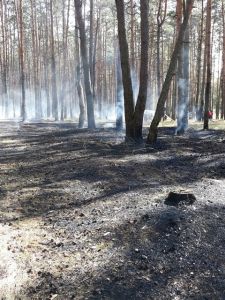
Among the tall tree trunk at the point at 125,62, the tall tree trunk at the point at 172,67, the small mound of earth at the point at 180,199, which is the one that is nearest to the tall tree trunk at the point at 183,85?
the tall tree trunk at the point at 172,67

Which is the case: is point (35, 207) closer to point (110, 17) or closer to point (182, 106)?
point (182, 106)

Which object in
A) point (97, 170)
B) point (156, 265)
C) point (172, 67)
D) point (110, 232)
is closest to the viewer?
point (156, 265)

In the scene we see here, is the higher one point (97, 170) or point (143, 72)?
point (143, 72)

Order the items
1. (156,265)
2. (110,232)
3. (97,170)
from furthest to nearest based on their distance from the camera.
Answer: (97,170)
(110,232)
(156,265)

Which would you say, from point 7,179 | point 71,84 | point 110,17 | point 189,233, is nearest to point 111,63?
point 71,84

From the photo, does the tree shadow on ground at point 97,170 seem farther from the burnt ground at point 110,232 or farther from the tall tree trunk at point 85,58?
the tall tree trunk at point 85,58

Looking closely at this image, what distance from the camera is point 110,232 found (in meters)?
4.86

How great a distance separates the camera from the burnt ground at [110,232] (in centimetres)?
372

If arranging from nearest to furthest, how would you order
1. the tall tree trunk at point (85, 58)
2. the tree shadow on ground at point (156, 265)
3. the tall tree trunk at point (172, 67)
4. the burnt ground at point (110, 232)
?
1. the tree shadow on ground at point (156, 265)
2. the burnt ground at point (110, 232)
3. the tall tree trunk at point (172, 67)
4. the tall tree trunk at point (85, 58)

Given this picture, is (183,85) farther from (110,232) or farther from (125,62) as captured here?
(110,232)

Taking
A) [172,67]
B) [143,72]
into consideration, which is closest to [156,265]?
[172,67]

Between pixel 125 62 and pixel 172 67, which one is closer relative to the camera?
pixel 172 67

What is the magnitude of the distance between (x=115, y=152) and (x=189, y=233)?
6075 millimetres

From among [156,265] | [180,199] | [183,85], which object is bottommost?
[156,265]
